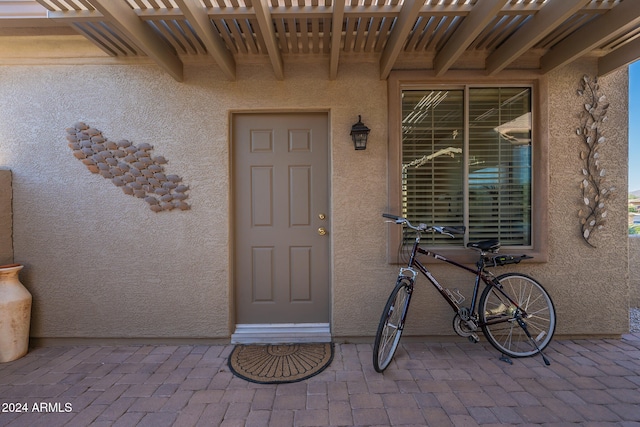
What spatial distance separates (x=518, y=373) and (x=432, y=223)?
1396 millimetres

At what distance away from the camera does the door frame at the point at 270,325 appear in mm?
2816

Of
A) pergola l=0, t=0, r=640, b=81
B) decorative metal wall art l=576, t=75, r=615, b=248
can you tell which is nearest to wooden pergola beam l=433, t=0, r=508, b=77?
pergola l=0, t=0, r=640, b=81

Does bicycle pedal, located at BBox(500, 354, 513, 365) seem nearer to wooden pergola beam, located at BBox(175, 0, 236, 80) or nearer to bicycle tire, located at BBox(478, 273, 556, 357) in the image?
bicycle tire, located at BBox(478, 273, 556, 357)

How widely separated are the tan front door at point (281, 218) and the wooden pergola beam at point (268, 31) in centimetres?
48

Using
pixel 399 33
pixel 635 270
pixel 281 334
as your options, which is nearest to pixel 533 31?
pixel 399 33

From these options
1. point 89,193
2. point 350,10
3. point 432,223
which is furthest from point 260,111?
point 432,223

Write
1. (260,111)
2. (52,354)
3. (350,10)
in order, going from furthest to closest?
1. (260,111)
2. (52,354)
3. (350,10)

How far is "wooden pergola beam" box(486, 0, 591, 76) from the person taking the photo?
6.37 feet

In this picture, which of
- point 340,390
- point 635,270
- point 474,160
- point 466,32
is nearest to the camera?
point 340,390

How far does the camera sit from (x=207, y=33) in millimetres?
2170

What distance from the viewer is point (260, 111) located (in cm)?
285

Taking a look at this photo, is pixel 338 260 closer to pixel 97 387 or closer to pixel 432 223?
pixel 432 223

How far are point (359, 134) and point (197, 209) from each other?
1716mm

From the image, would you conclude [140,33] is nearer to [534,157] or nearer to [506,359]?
[534,157]
